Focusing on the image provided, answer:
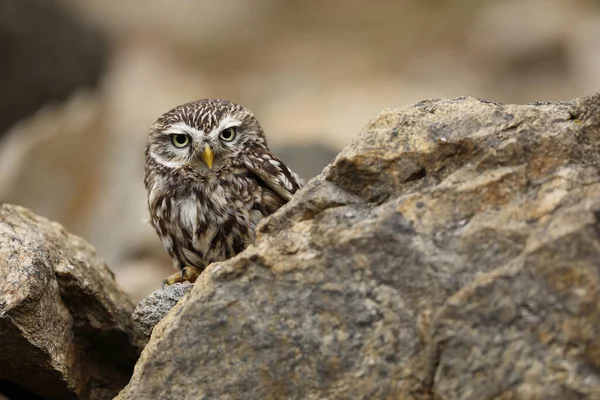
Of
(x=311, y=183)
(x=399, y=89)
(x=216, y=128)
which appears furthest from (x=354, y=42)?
(x=311, y=183)

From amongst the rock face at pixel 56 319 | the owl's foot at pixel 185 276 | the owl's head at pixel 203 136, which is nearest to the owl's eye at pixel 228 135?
the owl's head at pixel 203 136

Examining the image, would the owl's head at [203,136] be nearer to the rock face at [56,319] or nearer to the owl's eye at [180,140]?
the owl's eye at [180,140]

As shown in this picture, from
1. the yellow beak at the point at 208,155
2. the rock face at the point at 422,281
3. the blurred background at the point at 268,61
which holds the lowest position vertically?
the rock face at the point at 422,281

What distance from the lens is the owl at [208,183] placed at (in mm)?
5047

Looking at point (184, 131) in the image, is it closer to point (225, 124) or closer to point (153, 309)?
point (225, 124)

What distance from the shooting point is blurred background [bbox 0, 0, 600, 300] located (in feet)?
47.3

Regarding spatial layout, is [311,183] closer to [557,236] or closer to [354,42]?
[557,236]

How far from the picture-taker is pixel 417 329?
126 inches

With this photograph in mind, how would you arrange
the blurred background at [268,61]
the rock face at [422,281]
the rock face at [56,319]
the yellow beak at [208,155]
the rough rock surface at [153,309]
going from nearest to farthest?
the rock face at [422,281] < the rock face at [56,319] < the rough rock surface at [153,309] < the yellow beak at [208,155] < the blurred background at [268,61]

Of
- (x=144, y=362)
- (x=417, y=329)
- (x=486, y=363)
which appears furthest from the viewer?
(x=144, y=362)

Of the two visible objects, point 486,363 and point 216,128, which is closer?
point 486,363

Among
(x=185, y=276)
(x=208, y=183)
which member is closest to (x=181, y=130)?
(x=208, y=183)

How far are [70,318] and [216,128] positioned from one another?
1.39 metres

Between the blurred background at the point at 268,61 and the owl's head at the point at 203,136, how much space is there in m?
7.54
